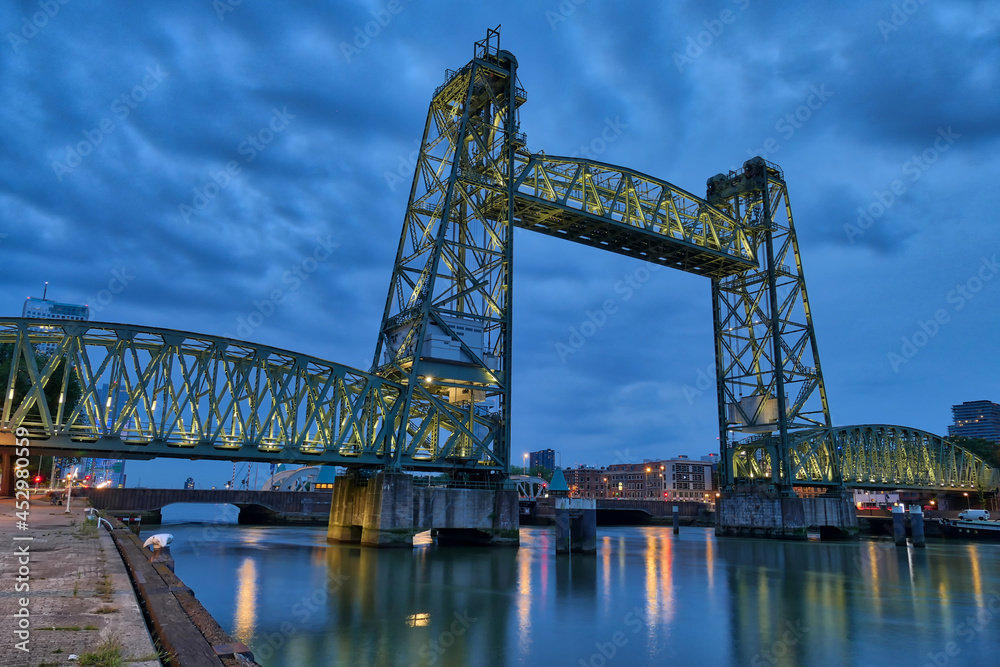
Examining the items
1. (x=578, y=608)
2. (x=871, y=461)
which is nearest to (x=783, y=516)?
(x=871, y=461)

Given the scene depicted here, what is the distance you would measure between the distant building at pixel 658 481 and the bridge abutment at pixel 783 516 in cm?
7746

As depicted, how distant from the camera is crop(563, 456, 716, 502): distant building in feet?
474

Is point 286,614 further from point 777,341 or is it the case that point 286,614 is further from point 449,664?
point 777,341

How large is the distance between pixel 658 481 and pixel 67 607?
150m

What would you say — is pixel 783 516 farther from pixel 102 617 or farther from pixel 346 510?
pixel 102 617

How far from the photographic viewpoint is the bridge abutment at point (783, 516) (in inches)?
2116

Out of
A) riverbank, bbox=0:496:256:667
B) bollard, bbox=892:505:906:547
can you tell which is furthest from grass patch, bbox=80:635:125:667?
bollard, bbox=892:505:906:547

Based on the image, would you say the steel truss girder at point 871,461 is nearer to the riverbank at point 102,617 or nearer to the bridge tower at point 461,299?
the bridge tower at point 461,299

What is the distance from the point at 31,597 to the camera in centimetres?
906

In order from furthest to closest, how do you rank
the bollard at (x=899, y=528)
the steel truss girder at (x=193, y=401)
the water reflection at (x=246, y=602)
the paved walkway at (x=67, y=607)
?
the bollard at (x=899, y=528) → the steel truss girder at (x=193, y=401) → the water reflection at (x=246, y=602) → the paved walkway at (x=67, y=607)

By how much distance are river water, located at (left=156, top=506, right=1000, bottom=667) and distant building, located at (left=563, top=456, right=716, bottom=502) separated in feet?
362

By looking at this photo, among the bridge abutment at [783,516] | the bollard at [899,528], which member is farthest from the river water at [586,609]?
the bridge abutment at [783,516]

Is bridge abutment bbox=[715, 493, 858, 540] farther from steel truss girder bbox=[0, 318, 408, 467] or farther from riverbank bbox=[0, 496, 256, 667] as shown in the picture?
riverbank bbox=[0, 496, 256, 667]

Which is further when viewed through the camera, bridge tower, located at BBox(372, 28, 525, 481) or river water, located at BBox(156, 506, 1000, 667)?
bridge tower, located at BBox(372, 28, 525, 481)
